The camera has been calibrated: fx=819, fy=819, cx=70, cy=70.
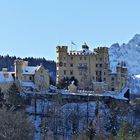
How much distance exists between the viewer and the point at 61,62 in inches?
4830

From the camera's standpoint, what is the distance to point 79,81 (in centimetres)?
12025

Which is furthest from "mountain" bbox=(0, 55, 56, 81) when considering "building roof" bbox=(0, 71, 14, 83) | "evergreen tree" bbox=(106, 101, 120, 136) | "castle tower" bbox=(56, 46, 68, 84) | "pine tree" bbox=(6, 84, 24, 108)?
"evergreen tree" bbox=(106, 101, 120, 136)

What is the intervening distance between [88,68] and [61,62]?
169 inches

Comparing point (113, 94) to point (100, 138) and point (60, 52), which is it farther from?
point (100, 138)

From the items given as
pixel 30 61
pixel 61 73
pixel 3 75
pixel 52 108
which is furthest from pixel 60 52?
pixel 30 61

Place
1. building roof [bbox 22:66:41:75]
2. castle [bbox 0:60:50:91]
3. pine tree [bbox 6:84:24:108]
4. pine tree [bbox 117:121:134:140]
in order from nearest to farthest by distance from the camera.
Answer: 1. pine tree [bbox 117:121:134:140]
2. pine tree [bbox 6:84:24:108]
3. castle [bbox 0:60:50:91]
4. building roof [bbox 22:66:41:75]

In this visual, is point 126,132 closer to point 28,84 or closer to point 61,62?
point 28,84

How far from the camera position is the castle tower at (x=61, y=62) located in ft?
398

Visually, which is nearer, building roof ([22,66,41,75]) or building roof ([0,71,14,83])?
building roof ([0,71,14,83])

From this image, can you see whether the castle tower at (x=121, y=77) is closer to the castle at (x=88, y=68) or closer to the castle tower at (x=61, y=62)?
the castle at (x=88, y=68)

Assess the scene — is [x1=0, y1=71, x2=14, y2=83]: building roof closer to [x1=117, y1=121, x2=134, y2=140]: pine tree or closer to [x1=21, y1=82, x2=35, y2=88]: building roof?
[x1=21, y1=82, x2=35, y2=88]: building roof

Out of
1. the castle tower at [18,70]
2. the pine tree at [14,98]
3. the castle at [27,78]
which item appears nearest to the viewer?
the pine tree at [14,98]

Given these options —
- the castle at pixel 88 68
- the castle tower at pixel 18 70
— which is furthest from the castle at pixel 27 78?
the castle at pixel 88 68

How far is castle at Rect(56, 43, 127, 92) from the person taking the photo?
120 metres
